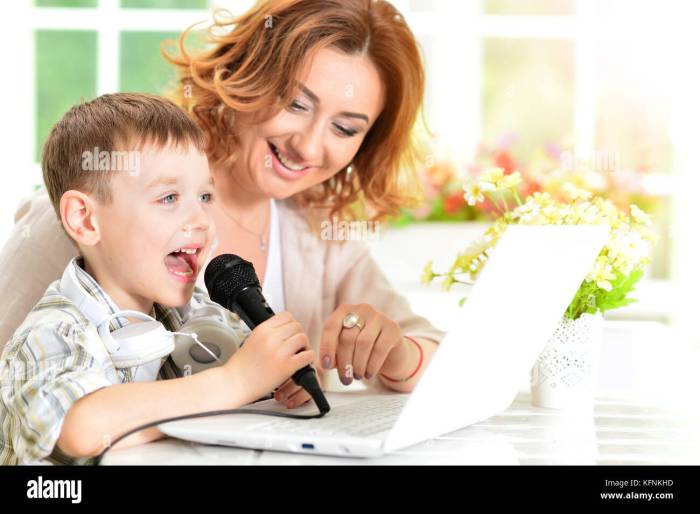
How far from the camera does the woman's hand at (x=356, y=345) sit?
1.30 meters

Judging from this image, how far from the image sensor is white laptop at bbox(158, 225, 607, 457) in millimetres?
882

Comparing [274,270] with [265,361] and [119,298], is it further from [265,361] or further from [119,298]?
[265,361]

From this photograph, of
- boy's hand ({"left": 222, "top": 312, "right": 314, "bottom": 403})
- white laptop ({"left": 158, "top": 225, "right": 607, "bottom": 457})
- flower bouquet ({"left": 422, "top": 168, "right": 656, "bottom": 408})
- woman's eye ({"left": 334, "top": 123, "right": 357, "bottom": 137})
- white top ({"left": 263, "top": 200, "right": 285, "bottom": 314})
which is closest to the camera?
white laptop ({"left": 158, "top": 225, "right": 607, "bottom": 457})

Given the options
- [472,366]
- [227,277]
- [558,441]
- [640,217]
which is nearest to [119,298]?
[227,277]

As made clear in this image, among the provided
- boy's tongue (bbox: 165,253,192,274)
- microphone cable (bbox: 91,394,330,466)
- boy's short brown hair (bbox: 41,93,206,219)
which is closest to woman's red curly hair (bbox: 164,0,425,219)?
boy's short brown hair (bbox: 41,93,206,219)

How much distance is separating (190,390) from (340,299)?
856mm

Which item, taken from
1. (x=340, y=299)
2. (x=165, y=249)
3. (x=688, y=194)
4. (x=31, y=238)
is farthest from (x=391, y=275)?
(x=165, y=249)

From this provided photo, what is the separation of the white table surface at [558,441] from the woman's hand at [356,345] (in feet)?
0.66

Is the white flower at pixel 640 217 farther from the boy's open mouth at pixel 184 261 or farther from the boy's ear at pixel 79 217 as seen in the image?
the boy's ear at pixel 79 217

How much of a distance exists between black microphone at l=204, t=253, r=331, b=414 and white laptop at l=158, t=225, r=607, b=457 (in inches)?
2.3

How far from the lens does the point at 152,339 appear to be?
41.8 inches

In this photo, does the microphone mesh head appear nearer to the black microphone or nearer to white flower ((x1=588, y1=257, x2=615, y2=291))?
the black microphone
